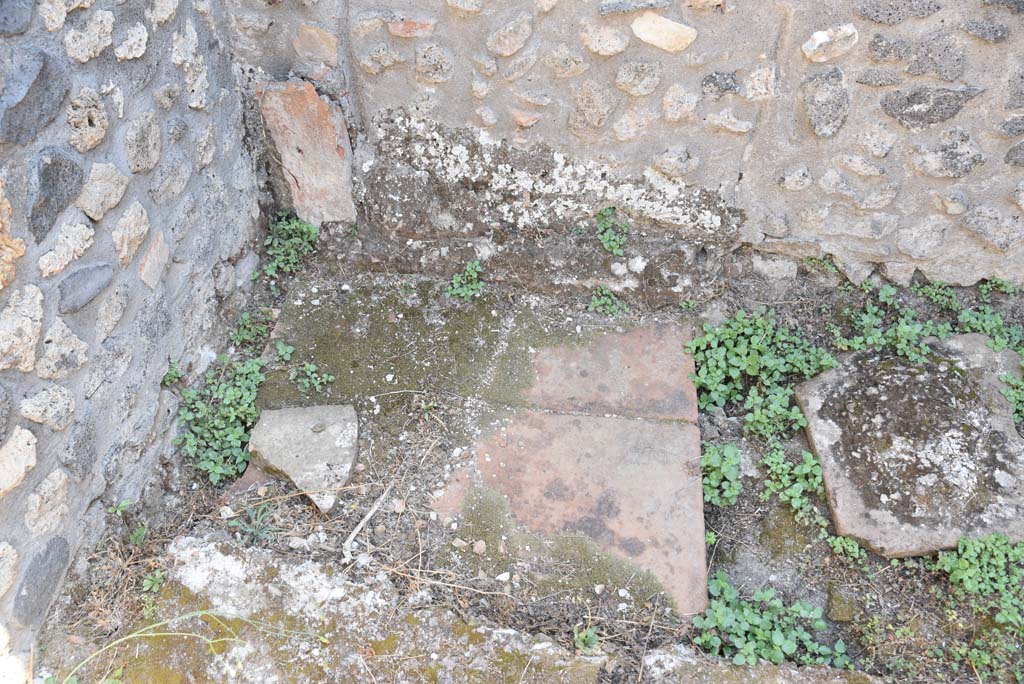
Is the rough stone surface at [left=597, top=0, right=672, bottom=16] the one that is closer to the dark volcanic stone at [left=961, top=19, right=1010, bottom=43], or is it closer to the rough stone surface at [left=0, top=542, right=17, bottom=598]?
the dark volcanic stone at [left=961, top=19, right=1010, bottom=43]

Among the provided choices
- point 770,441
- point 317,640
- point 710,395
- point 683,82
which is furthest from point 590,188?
point 317,640

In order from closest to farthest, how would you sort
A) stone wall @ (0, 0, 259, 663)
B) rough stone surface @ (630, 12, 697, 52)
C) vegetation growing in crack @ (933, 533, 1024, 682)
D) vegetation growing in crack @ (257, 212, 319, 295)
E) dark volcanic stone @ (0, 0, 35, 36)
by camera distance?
dark volcanic stone @ (0, 0, 35, 36), stone wall @ (0, 0, 259, 663), vegetation growing in crack @ (933, 533, 1024, 682), rough stone surface @ (630, 12, 697, 52), vegetation growing in crack @ (257, 212, 319, 295)

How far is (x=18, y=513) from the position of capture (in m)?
1.60

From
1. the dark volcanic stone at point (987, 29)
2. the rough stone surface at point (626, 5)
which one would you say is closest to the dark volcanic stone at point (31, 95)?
the rough stone surface at point (626, 5)

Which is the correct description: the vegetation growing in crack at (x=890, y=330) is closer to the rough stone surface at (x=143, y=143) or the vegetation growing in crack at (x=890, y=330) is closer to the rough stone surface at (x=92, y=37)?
the rough stone surface at (x=143, y=143)

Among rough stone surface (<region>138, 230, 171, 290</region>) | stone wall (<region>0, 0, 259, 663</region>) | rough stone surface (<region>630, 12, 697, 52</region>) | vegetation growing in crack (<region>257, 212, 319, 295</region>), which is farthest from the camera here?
vegetation growing in crack (<region>257, 212, 319, 295</region>)

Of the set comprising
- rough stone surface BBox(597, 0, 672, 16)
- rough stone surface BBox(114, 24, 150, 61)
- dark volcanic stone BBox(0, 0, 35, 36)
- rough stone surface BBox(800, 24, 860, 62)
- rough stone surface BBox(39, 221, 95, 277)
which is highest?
dark volcanic stone BBox(0, 0, 35, 36)

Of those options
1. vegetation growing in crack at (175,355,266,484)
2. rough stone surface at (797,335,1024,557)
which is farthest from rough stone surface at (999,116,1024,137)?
vegetation growing in crack at (175,355,266,484)

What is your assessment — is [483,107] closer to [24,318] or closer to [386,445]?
[386,445]

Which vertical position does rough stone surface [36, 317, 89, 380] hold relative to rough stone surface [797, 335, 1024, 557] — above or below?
above

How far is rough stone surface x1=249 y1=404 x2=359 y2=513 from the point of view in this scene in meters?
2.05

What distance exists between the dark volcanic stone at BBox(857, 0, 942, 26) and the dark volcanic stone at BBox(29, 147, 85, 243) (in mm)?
2077

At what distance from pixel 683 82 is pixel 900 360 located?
109 centimetres

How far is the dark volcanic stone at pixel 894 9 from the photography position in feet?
6.37
